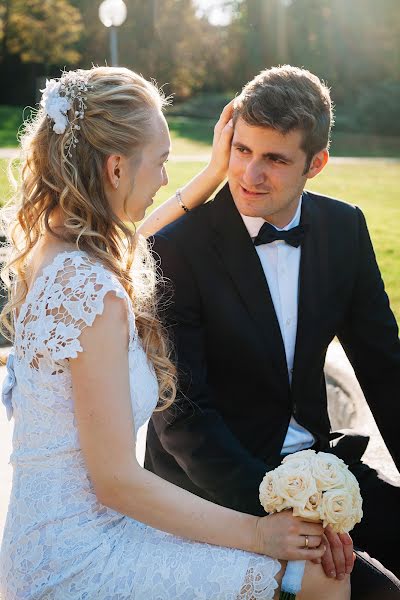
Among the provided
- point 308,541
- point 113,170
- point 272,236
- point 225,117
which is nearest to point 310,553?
point 308,541

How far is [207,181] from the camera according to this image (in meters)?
3.18

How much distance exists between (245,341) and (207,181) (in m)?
0.69

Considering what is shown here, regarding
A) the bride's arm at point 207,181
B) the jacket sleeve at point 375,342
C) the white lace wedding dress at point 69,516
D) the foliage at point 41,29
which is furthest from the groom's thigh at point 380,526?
the foliage at point 41,29

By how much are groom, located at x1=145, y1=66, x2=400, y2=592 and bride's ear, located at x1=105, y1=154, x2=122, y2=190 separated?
2.28 ft

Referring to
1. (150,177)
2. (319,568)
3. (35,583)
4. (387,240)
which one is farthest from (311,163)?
(387,240)

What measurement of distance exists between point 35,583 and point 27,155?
3.88ft

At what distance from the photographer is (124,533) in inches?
85.0

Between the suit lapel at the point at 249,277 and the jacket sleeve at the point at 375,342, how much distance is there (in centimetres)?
42

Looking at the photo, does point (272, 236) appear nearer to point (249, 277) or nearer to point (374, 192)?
point (249, 277)

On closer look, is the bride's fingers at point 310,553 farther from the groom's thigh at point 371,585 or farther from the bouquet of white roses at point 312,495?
the groom's thigh at point 371,585

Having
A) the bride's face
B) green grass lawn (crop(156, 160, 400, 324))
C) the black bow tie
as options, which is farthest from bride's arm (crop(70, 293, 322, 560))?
green grass lawn (crop(156, 160, 400, 324))

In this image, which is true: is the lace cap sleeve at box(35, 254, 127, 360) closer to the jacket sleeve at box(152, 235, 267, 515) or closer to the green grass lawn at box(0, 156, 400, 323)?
the jacket sleeve at box(152, 235, 267, 515)

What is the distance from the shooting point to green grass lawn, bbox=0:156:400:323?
8.57 m

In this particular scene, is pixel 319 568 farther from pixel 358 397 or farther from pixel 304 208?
pixel 358 397
